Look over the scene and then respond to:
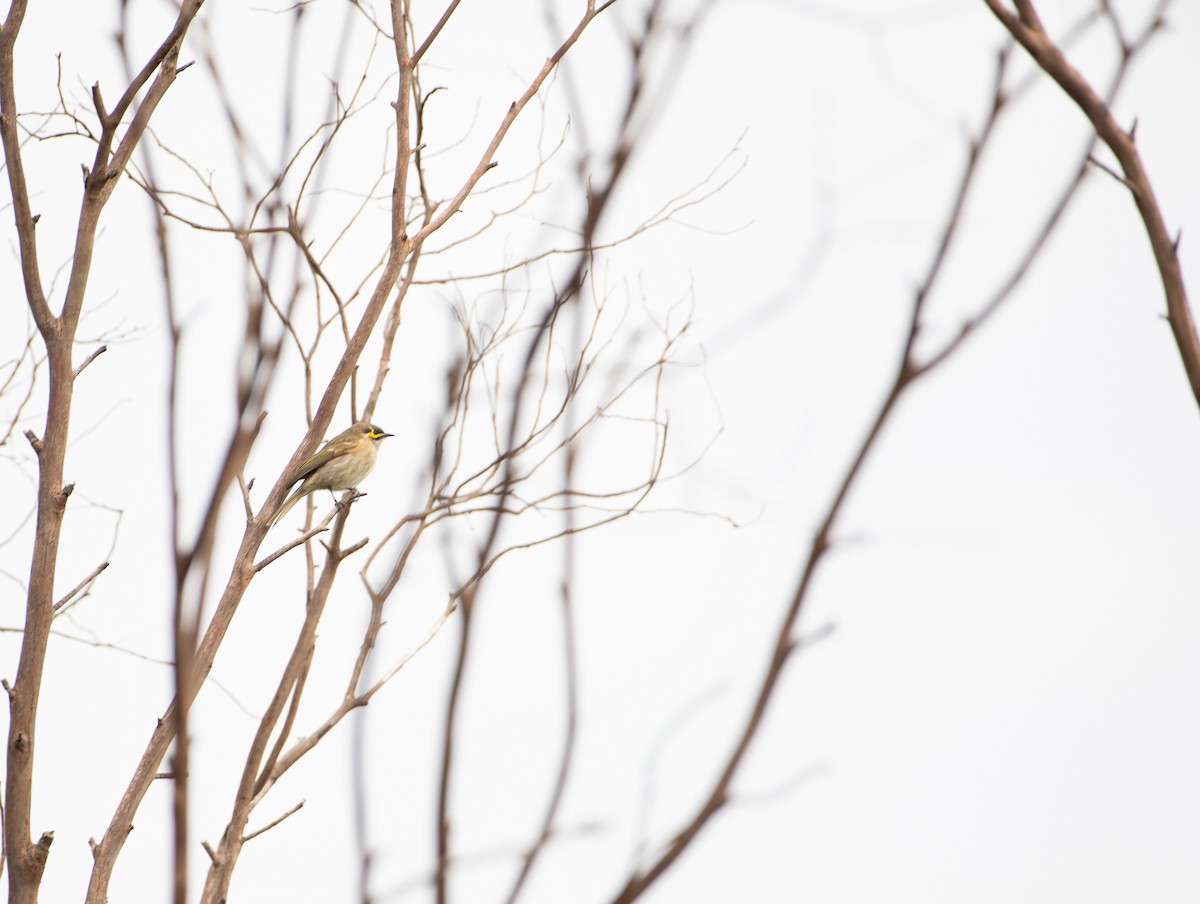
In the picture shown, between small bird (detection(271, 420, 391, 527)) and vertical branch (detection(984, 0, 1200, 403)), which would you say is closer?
vertical branch (detection(984, 0, 1200, 403))

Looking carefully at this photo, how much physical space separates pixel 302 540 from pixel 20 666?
2.56 feet

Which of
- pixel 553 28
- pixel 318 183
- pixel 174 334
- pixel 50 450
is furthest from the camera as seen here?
pixel 318 183

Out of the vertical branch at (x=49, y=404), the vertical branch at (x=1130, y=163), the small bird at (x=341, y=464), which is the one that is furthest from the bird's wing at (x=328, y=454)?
the vertical branch at (x=1130, y=163)

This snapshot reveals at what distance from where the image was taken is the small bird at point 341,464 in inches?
307

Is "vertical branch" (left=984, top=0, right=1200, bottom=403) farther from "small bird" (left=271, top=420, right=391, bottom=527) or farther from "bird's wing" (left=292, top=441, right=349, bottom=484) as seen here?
"bird's wing" (left=292, top=441, right=349, bottom=484)

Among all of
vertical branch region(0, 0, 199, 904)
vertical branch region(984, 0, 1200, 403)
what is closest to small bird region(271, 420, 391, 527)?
vertical branch region(0, 0, 199, 904)

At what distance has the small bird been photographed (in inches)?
307

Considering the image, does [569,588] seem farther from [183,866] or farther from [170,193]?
[170,193]

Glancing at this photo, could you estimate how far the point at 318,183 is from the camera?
12.7ft

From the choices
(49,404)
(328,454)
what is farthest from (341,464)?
(49,404)

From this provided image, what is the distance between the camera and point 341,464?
26.5 ft

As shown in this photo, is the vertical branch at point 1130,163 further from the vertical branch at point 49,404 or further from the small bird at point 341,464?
the small bird at point 341,464

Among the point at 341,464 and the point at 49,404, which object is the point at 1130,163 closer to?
the point at 49,404

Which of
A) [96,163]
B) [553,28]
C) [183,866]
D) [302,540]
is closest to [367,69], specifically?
[553,28]
